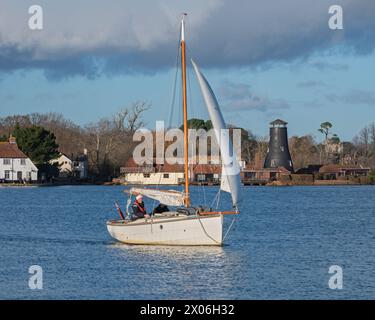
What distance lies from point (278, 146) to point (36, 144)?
1710 inches

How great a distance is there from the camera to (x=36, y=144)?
146 metres

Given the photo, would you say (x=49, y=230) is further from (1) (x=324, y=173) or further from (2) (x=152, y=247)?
(1) (x=324, y=173)

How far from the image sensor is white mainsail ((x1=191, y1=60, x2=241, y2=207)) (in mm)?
42344

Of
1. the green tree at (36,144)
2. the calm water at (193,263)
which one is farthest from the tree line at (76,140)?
the calm water at (193,263)

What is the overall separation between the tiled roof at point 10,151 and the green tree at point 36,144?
7.68 ft

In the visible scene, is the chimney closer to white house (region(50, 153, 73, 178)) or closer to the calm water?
white house (region(50, 153, 73, 178))

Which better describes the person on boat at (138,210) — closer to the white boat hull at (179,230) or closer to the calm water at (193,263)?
the white boat hull at (179,230)

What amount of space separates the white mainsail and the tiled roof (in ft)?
336

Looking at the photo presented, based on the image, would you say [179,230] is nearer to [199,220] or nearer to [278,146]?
[199,220]

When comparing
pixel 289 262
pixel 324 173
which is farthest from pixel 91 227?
pixel 324 173

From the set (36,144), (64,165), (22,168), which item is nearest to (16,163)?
(22,168)

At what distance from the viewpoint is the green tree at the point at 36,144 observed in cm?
14575

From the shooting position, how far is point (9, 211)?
262 feet
